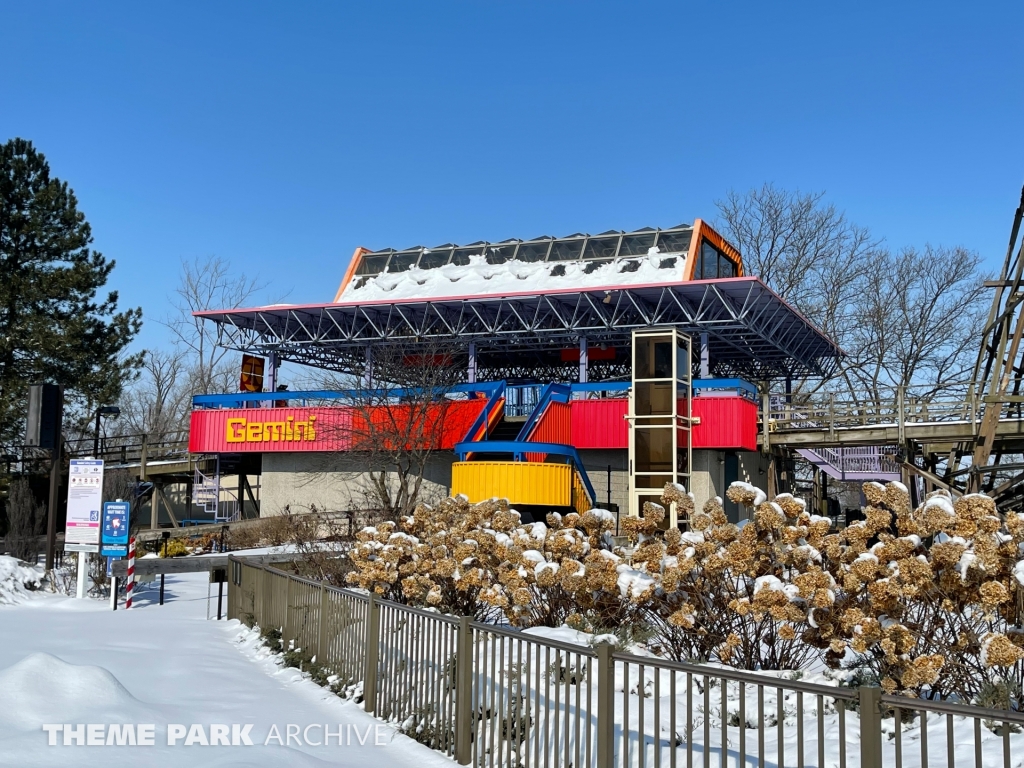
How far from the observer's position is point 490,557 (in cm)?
1187

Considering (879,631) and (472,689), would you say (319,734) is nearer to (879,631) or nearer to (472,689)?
(472,689)

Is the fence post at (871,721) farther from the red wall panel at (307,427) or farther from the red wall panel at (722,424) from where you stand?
the red wall panel at (307,427)

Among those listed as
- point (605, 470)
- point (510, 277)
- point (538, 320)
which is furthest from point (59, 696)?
point (510, 277)

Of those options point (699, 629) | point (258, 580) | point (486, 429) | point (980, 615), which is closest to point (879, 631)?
point (980, 615)

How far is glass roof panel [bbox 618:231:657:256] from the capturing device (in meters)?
33.1

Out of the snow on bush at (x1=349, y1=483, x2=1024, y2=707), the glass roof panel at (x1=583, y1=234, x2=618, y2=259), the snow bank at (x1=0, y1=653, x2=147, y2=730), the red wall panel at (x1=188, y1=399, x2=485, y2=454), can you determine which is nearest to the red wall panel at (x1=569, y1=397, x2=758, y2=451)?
the red wall panel at (x1=188, y1=399, x2=485, y2=454)

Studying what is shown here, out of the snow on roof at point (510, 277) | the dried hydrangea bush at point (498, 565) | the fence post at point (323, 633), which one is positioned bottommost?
the fence post at point (323, 633)

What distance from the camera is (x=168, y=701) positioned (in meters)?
8.55

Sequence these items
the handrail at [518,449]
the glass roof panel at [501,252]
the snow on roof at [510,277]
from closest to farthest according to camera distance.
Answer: the handrail at [518,449] → the snow on roof at [510,277] → the glass roof panel at [501,252]

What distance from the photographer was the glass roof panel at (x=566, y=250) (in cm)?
3397

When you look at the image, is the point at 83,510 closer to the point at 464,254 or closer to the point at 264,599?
the point at 264,599

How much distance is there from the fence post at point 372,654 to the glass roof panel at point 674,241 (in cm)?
2502

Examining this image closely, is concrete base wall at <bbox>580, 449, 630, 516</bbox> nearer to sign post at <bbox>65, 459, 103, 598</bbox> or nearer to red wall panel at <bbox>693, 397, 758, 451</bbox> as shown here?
red wall panel at <bbox>693, 397, 758, 451</bbox>

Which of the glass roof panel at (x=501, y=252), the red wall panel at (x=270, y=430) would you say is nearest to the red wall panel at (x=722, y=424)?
the glass roof panel at (x=501, y=252)
